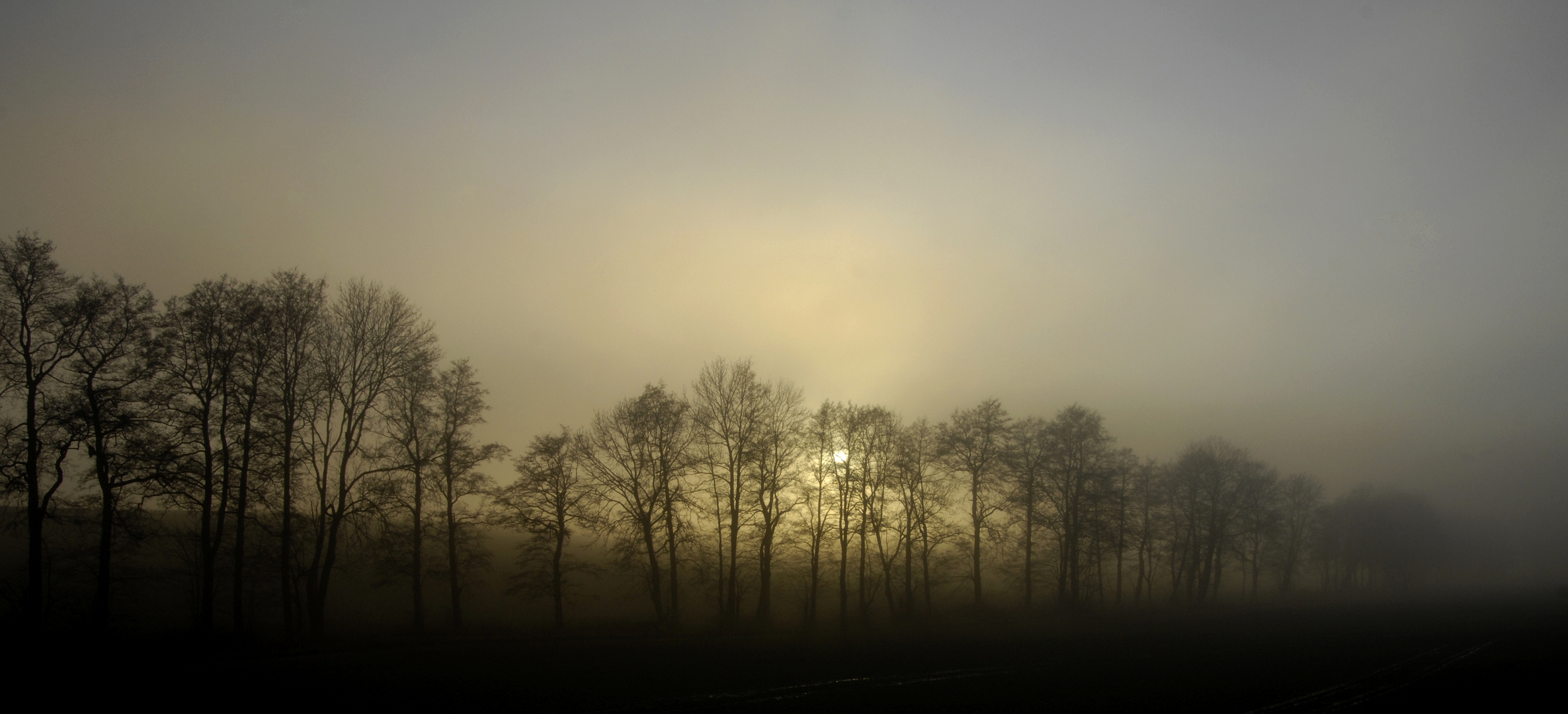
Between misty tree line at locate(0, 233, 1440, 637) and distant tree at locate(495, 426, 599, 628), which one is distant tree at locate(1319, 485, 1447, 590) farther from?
distant tree at locate(495, 426, 599, 628)

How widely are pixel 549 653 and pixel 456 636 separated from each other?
7295 millimetres

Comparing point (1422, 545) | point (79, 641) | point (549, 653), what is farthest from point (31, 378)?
point (1422, 545)

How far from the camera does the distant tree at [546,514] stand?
3403 centimetres

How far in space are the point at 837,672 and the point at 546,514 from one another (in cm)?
2036

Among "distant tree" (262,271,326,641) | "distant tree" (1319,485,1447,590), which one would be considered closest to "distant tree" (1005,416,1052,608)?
"distant tree" (262,271,326,641)

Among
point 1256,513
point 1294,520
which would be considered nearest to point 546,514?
point 1256,513

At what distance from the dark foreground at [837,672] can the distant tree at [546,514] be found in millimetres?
6443

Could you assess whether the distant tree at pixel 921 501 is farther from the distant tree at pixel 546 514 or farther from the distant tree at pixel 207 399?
the distant tree at pixel 207 399

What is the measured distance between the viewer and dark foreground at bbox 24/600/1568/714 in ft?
49.0

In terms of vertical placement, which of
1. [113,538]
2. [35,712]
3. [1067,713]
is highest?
[113,538]

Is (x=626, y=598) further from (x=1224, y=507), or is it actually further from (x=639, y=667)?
(x=1224, y=507)

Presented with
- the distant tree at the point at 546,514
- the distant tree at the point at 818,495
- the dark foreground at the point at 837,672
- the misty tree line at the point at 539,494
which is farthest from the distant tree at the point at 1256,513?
the distant tree at the point at 546,514

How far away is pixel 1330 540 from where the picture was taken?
85.2 m

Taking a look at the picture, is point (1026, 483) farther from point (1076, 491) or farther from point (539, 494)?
point (539, 494)
